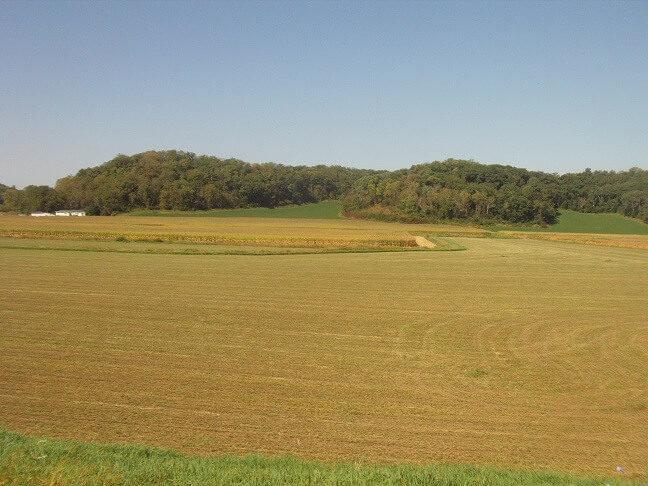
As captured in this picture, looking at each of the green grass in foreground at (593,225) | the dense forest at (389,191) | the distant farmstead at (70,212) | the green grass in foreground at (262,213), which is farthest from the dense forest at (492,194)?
the distant farmstead at (70,212)

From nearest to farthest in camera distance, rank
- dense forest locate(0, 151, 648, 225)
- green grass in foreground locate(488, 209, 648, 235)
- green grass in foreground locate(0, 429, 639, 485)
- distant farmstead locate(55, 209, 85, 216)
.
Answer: green grass in foreground locate(0, 429, 639, 485) < green grass in foreground locate(488, 209, 648, 235) < dense forest locate(0, 151, 648, 225) < distant farmstead locate(55, 209, 85, 216)

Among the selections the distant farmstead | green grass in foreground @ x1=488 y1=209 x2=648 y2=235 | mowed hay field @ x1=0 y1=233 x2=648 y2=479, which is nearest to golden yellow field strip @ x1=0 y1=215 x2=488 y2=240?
green grass in foreground @ x1=488 y1=209 x2=648 y2=235

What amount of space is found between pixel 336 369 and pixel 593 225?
104 meters

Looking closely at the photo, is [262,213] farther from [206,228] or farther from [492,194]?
[206,228]

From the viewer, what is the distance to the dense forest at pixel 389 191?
112 metres

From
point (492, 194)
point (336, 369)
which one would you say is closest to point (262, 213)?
point (492, 194)

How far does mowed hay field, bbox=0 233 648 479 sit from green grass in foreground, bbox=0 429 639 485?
3.13ft

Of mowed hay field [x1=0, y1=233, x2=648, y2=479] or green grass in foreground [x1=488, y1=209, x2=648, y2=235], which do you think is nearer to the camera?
mowed hay field [x1=0, y1=233, x2=648, y2=479]

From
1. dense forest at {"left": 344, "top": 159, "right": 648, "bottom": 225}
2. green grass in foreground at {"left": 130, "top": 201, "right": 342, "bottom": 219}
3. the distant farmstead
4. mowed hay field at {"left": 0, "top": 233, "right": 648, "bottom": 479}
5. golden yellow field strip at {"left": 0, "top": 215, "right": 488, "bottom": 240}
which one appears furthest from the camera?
green grass in foreground at {"left": 130, "top": 201, "right": 342, "bottom": 219}

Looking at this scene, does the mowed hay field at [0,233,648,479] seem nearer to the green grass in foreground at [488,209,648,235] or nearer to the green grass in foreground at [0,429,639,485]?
the green grass in foreground at [0,429,639,485]

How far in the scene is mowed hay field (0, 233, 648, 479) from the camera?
A: 9.49 m

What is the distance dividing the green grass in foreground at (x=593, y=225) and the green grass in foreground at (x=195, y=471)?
9428 centimetres

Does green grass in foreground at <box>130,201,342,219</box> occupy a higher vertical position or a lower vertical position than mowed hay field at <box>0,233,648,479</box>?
higher

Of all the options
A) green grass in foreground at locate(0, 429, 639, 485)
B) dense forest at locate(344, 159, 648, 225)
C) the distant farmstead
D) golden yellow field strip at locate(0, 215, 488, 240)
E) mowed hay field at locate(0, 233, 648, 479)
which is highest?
dense forest at locate(344, 159, 648, 225)
